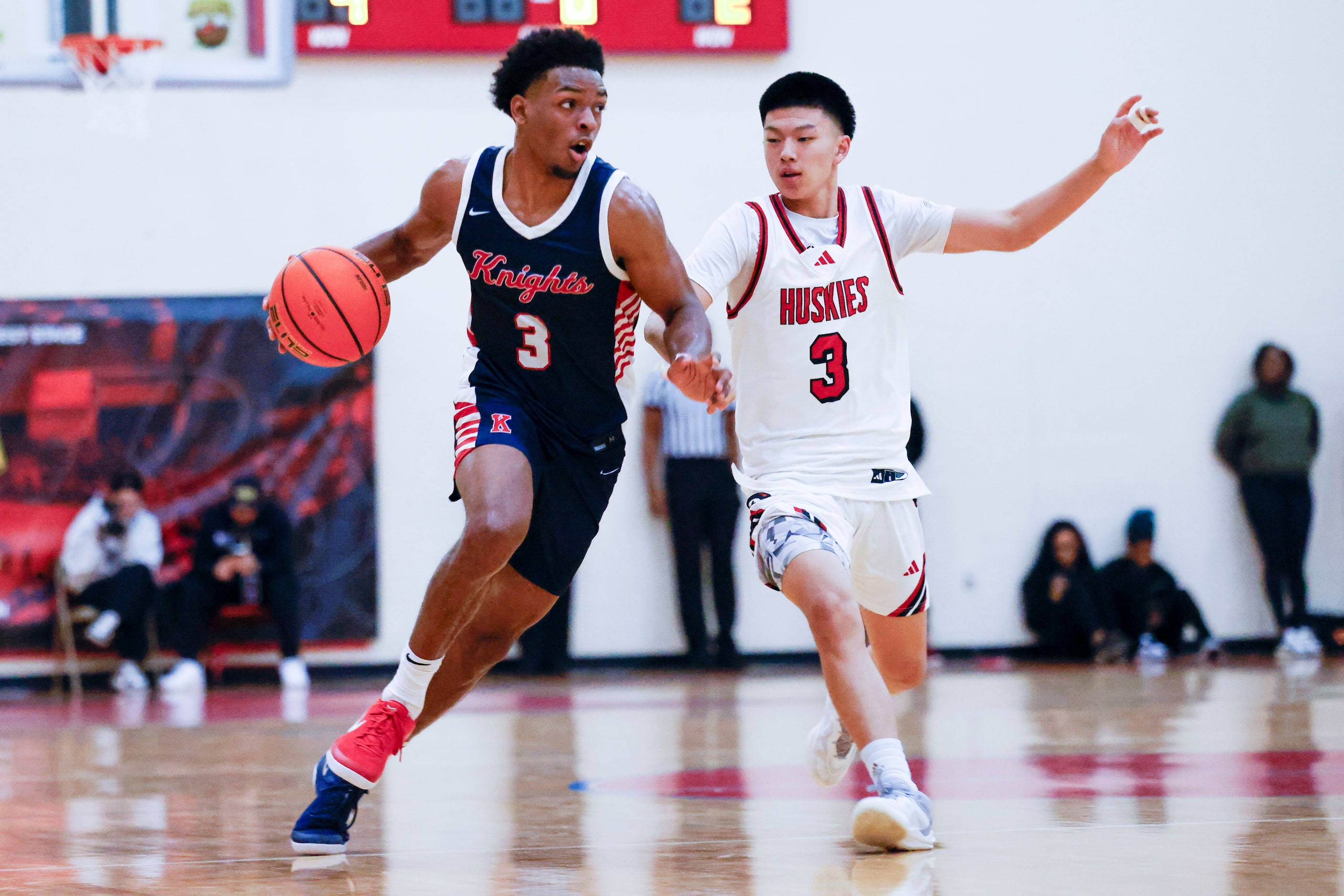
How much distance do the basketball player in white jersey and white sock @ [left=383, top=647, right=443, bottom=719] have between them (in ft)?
2.84

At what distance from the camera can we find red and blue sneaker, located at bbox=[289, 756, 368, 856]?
12.1ft

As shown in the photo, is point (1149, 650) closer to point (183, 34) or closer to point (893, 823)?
point (183, 34)

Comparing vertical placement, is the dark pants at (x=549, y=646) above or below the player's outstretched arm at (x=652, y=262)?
below

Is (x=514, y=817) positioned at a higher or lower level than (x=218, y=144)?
lower

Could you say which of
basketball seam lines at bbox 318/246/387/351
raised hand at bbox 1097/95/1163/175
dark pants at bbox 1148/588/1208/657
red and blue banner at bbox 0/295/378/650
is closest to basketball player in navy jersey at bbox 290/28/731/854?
basketball seam lines at bbox 318/246/387/351

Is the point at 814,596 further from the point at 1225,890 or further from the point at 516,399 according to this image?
the point at 1225,890

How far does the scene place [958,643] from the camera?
37.9 feet

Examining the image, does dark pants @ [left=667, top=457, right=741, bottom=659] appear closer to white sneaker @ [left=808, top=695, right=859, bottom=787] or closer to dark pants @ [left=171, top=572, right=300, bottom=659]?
dark pants @ [left=171, top=572, right=300, bottom=659]

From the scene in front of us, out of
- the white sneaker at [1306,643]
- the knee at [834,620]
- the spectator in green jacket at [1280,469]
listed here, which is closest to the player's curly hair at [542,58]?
the knee at [834,620]

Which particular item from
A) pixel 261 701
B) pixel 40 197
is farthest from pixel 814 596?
pixel 40 197

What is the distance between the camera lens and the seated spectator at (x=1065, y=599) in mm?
11117

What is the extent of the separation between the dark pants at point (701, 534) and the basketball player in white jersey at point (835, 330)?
635 centimetres

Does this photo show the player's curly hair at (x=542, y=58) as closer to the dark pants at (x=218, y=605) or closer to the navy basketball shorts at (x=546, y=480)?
the navy basketball shorts at (x=546, y=480)

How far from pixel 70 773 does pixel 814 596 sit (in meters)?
3.20
